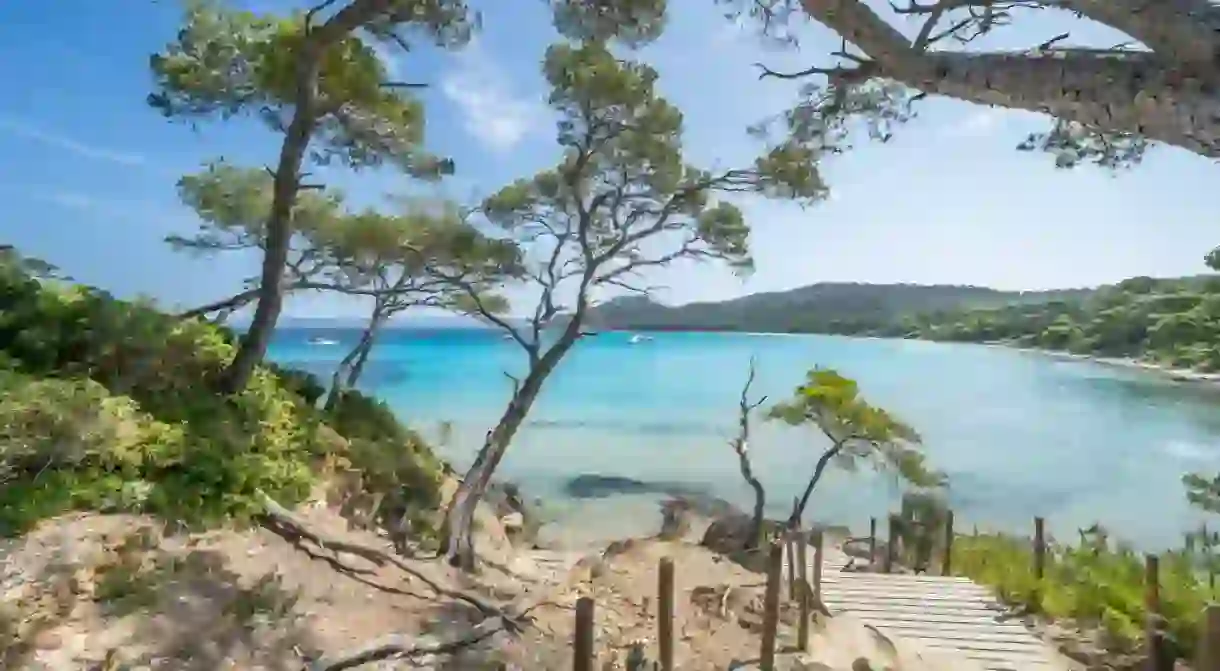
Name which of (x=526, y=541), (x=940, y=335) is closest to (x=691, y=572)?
(x=526, y=541)

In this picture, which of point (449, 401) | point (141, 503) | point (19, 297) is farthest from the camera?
point (449, 401)

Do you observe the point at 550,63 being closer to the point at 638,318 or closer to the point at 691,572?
the point at 638,318

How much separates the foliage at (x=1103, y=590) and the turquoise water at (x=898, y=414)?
18.4 ft

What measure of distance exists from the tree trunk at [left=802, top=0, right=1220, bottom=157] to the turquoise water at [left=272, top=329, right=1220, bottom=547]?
5.90m

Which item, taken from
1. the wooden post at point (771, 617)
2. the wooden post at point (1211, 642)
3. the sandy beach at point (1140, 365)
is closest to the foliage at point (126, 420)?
the wooden post at point (771, 617)

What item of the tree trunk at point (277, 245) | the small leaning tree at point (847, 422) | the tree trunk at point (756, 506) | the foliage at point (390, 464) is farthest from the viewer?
the small leaning tree at point (847, 422)

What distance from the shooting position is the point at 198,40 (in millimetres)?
5801

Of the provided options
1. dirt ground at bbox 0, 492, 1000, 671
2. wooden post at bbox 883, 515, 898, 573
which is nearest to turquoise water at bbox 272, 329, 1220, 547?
dirt ground at bbox 0, 492, 1000, 671

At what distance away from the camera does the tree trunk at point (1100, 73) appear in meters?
2.00

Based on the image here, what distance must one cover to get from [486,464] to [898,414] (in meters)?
14.5

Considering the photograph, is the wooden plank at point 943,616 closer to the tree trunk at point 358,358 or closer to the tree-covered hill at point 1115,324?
the tree trunk at point 358,358

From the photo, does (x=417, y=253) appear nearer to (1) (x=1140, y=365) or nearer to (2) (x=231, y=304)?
(2) (x=231, y=304)

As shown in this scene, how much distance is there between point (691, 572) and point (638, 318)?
9.86 feet

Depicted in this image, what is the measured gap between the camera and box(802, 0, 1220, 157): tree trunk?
78.7 inches
